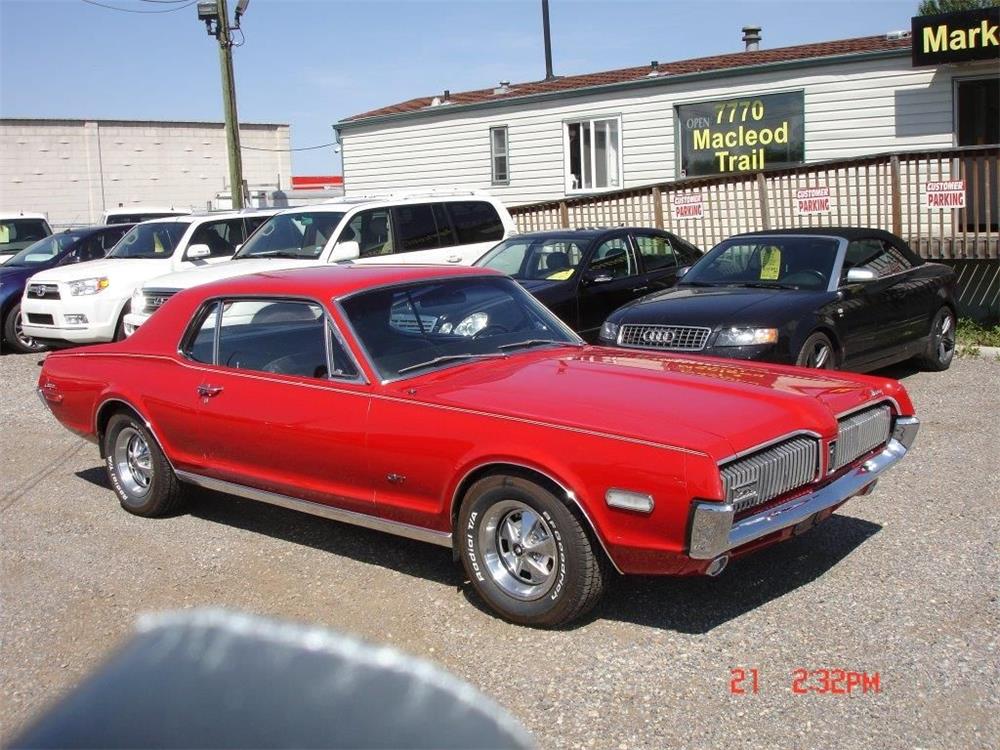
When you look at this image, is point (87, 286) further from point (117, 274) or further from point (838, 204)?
point (838, 204)

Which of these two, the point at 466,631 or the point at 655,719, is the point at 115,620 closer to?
the point at 466,631

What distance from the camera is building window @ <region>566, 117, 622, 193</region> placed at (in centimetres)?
1927

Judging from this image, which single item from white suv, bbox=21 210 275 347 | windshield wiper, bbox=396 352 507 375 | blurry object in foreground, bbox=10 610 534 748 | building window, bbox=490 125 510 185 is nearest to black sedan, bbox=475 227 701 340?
white suv, bbox=21 210 275 347

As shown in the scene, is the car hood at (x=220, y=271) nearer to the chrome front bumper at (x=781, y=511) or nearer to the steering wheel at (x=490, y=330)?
the steering wheel at (x=490, y=330)

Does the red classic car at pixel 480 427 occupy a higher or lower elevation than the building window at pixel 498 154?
lower

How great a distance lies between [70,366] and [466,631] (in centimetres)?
350

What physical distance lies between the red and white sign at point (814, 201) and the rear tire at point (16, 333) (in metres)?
9.73

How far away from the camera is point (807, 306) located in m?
8.56

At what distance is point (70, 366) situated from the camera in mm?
6789

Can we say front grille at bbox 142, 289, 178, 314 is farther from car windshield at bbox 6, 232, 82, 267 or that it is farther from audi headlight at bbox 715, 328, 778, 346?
audi headlight at bbox 715, 328, 778, 346

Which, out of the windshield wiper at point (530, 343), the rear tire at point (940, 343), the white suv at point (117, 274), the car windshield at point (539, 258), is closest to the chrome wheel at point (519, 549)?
the windshield wiper at point (530, 343)

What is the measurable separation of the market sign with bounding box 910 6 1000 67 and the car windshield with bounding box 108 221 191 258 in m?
10.0

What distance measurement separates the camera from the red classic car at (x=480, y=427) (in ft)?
14.0

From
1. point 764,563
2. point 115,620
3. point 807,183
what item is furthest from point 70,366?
point 807,183
